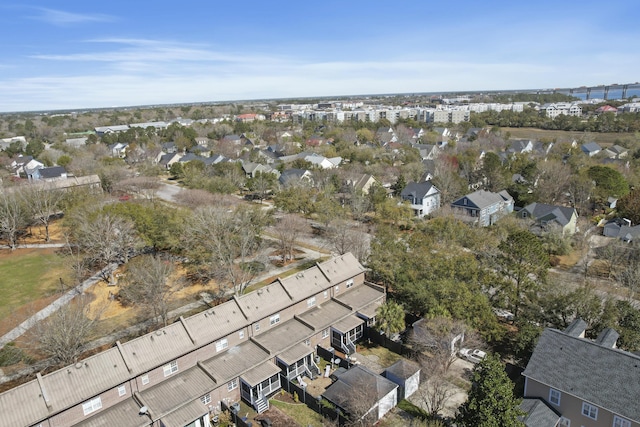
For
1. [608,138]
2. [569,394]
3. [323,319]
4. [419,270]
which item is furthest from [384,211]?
[608,138]

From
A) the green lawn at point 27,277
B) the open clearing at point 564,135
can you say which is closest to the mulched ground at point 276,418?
the green lawn at point 27,277

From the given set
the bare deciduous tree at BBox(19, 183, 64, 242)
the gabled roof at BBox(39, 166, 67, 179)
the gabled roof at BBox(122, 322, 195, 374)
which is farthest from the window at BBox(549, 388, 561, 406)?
the gabled roof at BBox(39, 166, 67, 179)

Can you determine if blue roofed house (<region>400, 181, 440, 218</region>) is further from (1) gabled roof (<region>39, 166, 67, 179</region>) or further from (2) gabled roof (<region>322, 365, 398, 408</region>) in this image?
(1) gabled roof (<region>39, 166, 67, 179</region>)

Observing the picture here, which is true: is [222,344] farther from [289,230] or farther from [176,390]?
[289,230]

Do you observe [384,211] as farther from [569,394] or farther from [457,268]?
[569,394]

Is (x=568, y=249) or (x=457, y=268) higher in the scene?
(x=457, y=268)

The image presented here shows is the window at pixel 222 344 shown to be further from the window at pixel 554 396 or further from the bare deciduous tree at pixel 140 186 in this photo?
the bare deciduous tree at pixel 140 186
